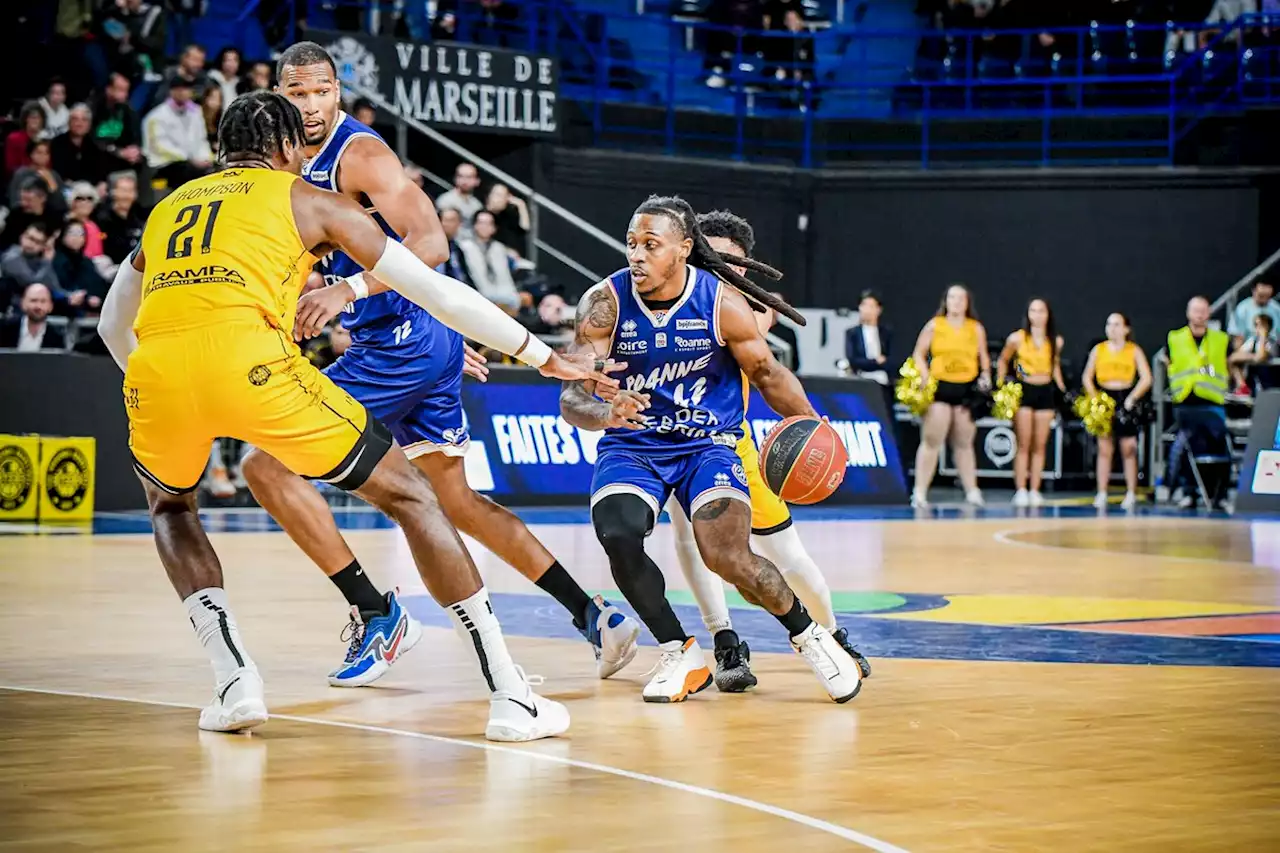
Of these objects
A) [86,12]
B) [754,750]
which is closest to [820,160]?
[86,12]

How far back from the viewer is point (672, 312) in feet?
21.1

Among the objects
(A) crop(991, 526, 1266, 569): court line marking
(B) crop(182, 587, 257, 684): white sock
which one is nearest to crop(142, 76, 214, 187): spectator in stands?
(A) crop(991, 526, 1266, 569): court line marking

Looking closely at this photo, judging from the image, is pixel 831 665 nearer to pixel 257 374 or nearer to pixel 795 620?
pixel 795 620

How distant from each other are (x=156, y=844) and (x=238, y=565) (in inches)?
271

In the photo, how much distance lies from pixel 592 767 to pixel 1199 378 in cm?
1477

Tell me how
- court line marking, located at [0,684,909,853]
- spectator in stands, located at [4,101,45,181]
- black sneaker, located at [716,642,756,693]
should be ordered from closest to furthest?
court line marking, located at [0,684,909,853] < black sneaker, located at [716,642,756,693] < spectator in stands, located at [4,101,45,181]

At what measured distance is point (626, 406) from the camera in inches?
233

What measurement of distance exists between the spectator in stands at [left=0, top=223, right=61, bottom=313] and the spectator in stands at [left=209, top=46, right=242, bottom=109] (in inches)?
111

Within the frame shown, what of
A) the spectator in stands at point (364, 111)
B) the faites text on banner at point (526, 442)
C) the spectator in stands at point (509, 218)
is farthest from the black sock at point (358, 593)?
the spectator in stands at point (509, 218)

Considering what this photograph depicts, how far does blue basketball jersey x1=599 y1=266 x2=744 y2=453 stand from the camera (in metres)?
6.43

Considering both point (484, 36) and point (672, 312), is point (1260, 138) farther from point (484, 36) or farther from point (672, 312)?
point (672, 312)

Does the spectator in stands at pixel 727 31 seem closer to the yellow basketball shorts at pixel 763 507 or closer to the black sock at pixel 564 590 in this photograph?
the yellow basketball shorts at pixel 763 507

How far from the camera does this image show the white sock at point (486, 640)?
5.19m

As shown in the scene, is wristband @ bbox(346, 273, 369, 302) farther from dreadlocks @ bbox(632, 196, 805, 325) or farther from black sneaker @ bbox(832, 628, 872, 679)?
black sneaker @ bbox(832, 628, 872, 679)
